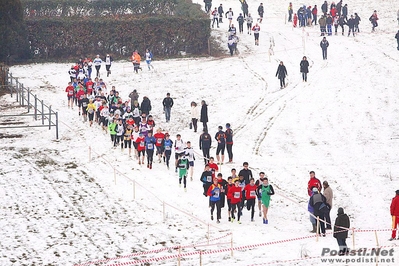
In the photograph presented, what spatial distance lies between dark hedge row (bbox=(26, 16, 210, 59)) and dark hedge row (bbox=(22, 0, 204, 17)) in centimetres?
151

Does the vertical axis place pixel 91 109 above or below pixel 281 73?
below

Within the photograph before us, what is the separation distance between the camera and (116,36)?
4931 centimetres

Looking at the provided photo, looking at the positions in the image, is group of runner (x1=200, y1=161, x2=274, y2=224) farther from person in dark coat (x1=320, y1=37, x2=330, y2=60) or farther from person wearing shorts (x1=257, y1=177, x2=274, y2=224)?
person in dark coat (x1=320, y1=37, x2=330, y2=60)

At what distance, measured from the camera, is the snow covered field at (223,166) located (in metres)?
22.3

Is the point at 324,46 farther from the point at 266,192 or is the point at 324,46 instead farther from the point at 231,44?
the point at 266,192

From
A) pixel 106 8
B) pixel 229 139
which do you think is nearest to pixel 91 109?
pixel 229 139

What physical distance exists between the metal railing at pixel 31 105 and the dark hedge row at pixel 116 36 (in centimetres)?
591

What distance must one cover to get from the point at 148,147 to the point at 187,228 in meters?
6.24

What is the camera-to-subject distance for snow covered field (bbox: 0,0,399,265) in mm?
22281

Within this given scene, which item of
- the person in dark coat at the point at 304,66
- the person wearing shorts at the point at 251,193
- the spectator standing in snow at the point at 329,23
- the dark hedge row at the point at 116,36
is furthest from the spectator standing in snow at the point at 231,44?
the person wearing shorts at the point at 251,193

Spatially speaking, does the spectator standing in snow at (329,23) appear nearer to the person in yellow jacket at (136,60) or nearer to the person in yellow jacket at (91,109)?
the person in yellow jacket at (136,60)

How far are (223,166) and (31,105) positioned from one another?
12.7 metres

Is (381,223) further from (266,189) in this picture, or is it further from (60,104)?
(60,104)

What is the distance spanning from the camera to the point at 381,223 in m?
24.1
